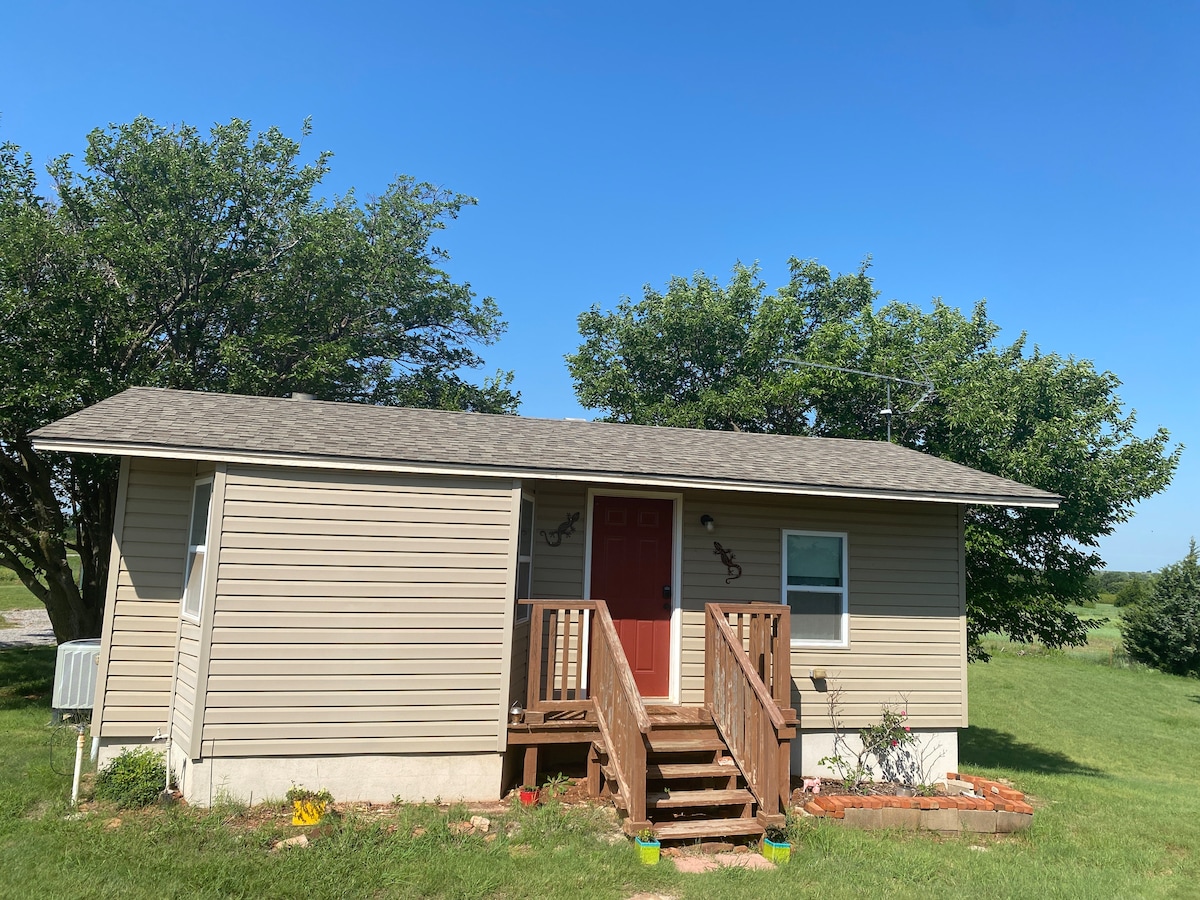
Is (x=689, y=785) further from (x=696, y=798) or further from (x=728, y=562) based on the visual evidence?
(x=728, y=562)

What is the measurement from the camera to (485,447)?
7379 mm

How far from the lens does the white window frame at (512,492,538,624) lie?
23.2ft

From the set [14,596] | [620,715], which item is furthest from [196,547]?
[14,596]

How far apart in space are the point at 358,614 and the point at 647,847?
121 inches

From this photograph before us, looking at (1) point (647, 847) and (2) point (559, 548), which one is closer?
(1) point (647, 847)

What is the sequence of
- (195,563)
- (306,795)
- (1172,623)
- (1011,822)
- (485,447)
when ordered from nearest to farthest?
(306,795)
(1011,822)
(195,563)
(485,447)
(1172,623)

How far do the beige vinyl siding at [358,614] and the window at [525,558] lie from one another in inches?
19.7

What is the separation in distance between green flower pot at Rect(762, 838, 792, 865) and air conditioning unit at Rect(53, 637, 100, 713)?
256 inches

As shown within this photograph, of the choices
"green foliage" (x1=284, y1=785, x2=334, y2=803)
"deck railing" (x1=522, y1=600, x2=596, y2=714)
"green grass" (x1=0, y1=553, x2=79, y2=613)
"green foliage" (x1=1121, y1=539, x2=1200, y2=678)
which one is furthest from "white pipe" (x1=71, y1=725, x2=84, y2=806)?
"green foliage" (x1=1121, y1=539, x2=1200, y2=678)

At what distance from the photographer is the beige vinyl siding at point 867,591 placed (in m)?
8.02

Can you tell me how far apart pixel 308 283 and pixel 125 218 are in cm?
352

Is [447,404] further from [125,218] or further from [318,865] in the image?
[318,865]

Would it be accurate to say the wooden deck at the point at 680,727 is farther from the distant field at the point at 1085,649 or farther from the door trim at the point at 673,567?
the distant field at the point at 1085,649

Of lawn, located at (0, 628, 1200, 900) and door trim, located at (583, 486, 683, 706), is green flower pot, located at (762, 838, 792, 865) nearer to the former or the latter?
lawn, located at (0, 628, 1200, 900)
